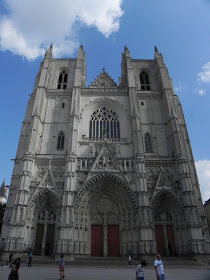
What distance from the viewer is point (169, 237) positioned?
2084 cm

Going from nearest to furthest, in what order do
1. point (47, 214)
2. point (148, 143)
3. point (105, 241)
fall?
point (105, 241) < point (47, 214) < point (148, 143)

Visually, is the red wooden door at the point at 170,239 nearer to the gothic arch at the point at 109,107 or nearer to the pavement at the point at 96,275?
the pavement at the point at 96,275

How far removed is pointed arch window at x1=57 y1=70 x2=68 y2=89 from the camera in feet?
105

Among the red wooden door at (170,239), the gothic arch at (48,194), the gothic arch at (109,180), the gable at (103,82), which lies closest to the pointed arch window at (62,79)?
the gable at (103,82)

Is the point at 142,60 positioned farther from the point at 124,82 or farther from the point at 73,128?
the point at 73,128

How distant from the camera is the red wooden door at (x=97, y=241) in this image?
20.4 meters

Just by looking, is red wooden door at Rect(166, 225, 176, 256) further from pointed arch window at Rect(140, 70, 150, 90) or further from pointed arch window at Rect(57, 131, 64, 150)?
pointed arch window at Rect(140, 70, 150, 90)

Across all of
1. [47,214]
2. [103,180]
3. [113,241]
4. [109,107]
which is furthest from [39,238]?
[109,107]

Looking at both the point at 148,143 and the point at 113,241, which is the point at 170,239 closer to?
the point at 113,241

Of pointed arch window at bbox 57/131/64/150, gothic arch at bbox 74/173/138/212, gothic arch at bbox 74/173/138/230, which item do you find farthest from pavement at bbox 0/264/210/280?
pointed arch window at bbox 57/131/64/150

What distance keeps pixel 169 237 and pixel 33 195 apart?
46.8ft

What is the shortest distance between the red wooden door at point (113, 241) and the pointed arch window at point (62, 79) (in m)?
21.3

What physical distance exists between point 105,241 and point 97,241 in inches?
32.9

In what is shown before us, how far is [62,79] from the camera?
107 ft
